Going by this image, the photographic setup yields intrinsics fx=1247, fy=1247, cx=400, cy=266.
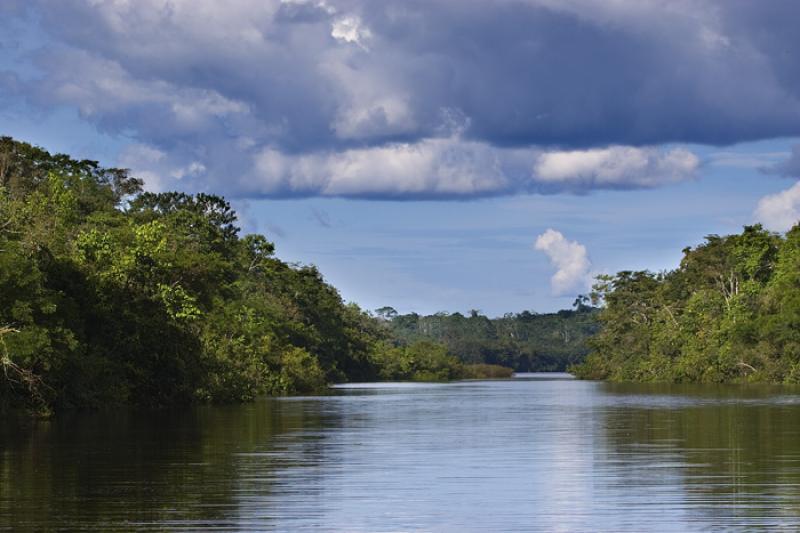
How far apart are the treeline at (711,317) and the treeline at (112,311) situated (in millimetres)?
36117

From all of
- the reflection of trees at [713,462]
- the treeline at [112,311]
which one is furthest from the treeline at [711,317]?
the reflection of trees at [713,462]

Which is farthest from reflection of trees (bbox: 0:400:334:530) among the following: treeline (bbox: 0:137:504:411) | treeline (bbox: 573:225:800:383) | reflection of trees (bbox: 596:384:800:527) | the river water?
treeline (bbox: 573:225:800:383)

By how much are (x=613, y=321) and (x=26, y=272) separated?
109 meters

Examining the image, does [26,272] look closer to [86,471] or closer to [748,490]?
[86,471]

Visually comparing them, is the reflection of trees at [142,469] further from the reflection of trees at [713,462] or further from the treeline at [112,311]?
the reflection of trees at [713,462]

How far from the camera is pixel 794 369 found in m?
94.2

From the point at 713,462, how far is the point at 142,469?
11.0 meters

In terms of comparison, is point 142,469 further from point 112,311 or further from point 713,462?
point 112,311

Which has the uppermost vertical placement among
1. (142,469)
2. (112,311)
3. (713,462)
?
(112,311)

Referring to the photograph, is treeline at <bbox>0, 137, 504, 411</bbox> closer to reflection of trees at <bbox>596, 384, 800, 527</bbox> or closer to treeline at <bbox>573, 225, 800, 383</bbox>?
reflection of trees at <bbox>596, 384, 800, 527</bbox>

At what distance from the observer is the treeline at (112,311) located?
40188mm

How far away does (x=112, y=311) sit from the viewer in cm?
5078

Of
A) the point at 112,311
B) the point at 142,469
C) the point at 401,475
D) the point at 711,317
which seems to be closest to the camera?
the point at 401,475

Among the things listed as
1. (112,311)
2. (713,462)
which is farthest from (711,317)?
(713,462)
